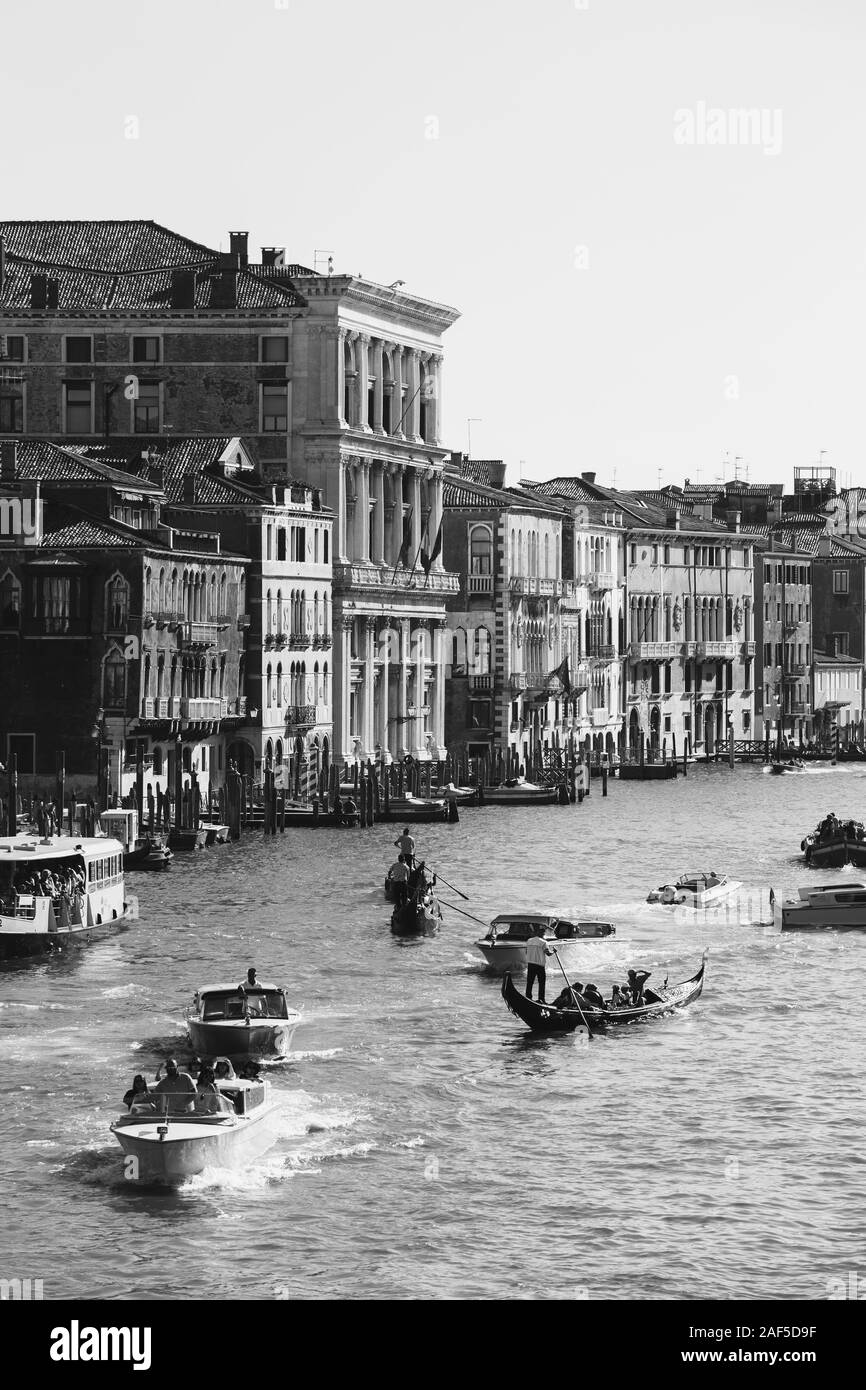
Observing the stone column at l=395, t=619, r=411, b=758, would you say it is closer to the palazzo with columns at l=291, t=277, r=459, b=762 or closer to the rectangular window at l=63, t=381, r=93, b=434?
the palazzo with columns at l=291, t=277, r=459, b=762

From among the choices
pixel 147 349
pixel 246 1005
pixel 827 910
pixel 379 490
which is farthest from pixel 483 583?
pixel 246 1005

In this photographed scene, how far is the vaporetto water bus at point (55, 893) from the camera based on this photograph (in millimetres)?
57094

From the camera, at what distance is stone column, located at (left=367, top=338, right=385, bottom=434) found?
384 feet

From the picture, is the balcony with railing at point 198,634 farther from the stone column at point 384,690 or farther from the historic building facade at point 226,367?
the stone column at point 384,690

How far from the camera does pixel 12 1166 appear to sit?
37250mm

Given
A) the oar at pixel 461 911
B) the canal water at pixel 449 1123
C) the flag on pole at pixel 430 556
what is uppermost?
the flag on pole at pixel 430 556

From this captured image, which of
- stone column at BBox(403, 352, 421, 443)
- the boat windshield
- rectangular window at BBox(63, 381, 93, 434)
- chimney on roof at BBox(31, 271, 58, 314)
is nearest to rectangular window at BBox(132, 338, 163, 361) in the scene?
rectangular window at BBox(63, 381, 93, 434)

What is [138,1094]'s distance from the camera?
37.8 metres

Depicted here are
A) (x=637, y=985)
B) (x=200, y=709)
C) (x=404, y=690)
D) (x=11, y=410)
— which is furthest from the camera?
(x=404, y=690)

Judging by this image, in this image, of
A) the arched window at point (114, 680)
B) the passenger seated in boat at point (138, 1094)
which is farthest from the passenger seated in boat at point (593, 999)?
the arched window at point (114, 680)

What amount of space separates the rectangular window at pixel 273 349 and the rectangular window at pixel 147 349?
366 centimetres

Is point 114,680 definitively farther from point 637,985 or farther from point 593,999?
point 593,999

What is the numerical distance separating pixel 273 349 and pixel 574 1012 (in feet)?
220
